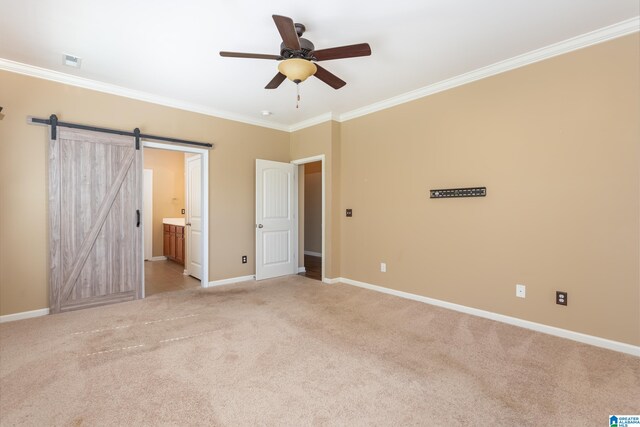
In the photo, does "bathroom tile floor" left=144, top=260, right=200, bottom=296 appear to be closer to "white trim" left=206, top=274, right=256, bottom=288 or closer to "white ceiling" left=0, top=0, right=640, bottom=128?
"white trim" left=206, top=274, right=256, bottom=288

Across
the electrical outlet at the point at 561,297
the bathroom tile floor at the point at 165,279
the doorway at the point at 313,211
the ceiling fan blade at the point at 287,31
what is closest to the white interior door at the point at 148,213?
the bathroom tile floor at the point at 165,279

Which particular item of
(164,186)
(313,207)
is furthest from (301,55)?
(164,186)

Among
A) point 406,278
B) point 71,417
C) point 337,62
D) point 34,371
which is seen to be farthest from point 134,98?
point 406,278

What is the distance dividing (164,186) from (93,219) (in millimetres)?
3750

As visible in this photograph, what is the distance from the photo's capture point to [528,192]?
10.0ft

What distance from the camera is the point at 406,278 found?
161 inches

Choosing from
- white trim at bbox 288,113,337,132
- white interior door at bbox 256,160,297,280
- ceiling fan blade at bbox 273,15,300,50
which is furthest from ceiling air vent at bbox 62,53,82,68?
white trim at bbox 288,113,337,132

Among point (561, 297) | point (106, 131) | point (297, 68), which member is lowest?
point (561, 297)

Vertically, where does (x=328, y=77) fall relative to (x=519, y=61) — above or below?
below

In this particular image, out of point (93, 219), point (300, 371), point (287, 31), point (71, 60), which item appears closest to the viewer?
point (287, 31)

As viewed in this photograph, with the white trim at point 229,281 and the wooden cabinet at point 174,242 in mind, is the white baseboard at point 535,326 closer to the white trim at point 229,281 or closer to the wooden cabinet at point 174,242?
the white trim at point 229,281

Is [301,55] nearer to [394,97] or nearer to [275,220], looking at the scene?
[394,97]

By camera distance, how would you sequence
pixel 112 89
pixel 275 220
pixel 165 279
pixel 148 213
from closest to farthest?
pixel 112 89 < pixel 165 279 < pixel 275 220 < pixel 148 213

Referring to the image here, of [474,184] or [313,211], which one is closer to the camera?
[474,184]
